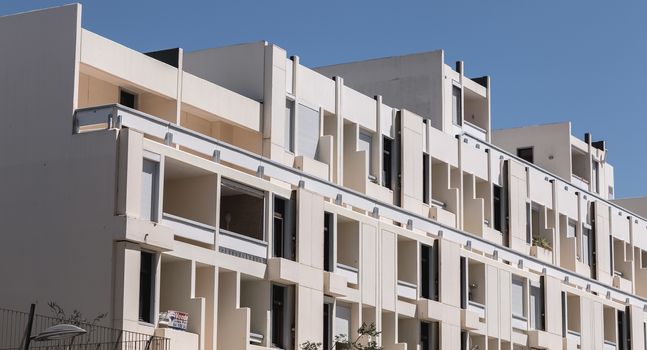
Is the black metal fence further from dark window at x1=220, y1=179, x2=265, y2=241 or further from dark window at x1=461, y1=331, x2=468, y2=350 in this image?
dark window at x1=461, y1=331, x2=468, y2=350

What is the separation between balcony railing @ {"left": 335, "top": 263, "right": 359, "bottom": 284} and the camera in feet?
175

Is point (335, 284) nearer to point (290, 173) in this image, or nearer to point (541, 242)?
point (290, 173)

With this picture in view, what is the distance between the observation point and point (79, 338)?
139 ft

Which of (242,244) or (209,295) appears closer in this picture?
(209,295)

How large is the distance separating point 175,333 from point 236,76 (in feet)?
36.6

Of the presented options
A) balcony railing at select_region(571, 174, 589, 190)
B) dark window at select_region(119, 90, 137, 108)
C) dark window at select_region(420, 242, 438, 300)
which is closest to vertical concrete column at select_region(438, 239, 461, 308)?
dark window at select_region(420, 242, 438, 300)

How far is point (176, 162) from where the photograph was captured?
4553 centimetres

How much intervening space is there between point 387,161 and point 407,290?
15.9 ft

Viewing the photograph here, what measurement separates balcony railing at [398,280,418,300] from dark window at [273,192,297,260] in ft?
22.9

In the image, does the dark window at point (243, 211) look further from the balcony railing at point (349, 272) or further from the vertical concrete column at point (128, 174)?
the vertical concrete column at point (128, 174)

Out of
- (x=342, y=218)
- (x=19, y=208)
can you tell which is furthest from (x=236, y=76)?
(x=19, y=208)

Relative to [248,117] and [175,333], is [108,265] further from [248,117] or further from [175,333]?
[248,117]

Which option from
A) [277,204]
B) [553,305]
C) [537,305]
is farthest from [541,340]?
[277,204]

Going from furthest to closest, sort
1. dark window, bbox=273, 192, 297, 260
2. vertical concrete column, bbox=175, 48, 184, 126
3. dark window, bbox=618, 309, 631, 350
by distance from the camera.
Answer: dark window, bbox=618, 309, 631, 350
dark window, bbox=273, 192, 297, 260
vertical concrete column, bbox=175, 48, 184, 126
